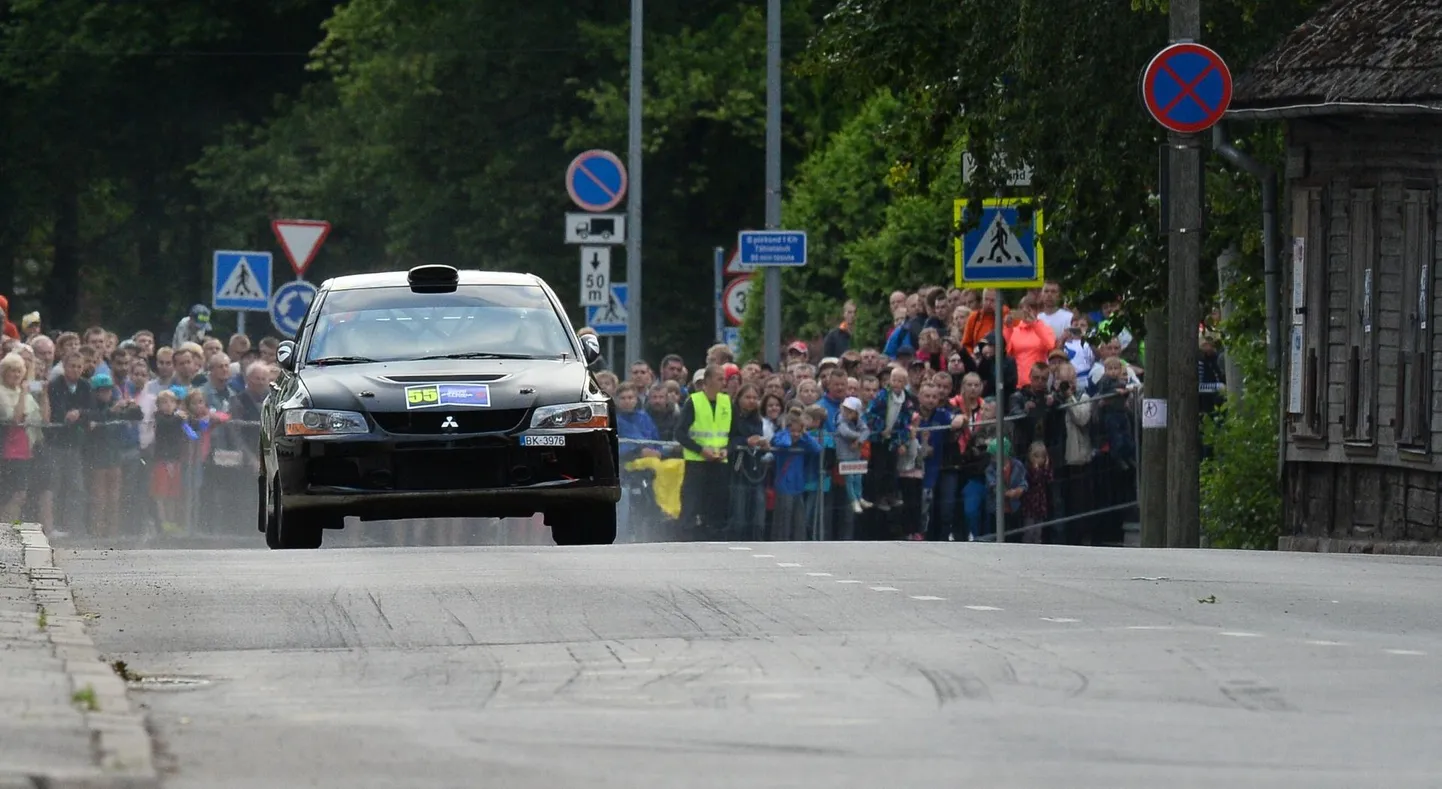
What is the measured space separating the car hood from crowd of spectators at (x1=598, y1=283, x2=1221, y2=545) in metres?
7.41

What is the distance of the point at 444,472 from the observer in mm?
18094

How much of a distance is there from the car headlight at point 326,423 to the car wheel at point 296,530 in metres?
0.62

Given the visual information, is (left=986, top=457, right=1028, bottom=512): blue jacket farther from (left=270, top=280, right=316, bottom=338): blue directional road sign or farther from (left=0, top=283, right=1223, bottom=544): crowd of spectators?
(left=270, top=280, right=316, bottom=338): blue directional road sign

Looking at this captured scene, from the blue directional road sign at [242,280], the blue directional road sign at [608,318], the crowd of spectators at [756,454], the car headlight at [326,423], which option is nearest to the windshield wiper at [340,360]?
the car headlight at [326,423]

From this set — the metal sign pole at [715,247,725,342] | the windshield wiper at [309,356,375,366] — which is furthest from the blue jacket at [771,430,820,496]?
the metal sign pole at [715,247,725,342]

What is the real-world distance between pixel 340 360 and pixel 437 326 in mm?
627

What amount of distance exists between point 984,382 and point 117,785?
66.6 feet

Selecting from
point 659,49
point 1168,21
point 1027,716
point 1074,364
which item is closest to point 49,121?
point 659,49

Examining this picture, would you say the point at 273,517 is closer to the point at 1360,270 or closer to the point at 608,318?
the point at 1360,270

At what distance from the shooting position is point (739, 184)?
176ft

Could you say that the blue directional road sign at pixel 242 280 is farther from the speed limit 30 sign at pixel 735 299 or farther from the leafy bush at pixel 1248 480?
the leafy bush at pixel 1248 480

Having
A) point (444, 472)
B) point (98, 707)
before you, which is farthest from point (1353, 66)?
point (98, 707)

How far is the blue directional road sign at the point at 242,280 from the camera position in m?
36.7

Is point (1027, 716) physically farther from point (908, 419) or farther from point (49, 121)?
point (49, 121)
